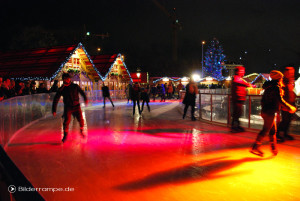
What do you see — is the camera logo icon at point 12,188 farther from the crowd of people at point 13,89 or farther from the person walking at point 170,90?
the person walking at point 170,90

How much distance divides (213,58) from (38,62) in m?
61.9

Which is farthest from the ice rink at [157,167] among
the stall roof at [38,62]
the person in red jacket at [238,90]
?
the stall roof at [38,62]

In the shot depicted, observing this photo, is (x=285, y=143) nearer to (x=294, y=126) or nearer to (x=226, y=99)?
(x=294, y=126)

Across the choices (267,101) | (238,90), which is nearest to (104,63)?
(238,90)

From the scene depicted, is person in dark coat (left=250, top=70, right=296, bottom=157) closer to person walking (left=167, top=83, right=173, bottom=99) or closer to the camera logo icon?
the camera logo icon

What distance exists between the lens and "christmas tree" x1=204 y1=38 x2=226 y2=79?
7881cm

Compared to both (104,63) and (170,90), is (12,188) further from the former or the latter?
(104,63)

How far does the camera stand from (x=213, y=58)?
7888 cm

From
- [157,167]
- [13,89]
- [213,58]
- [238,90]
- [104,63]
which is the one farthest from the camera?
[213,58]

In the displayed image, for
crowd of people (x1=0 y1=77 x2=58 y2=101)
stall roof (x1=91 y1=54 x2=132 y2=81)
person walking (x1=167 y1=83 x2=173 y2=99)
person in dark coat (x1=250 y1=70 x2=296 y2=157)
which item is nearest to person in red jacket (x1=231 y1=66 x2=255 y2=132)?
person in dark coat (x1=250 y1=70 x2=296 y2=157)

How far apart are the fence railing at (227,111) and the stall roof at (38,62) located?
46.5 feet

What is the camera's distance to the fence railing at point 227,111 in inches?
345

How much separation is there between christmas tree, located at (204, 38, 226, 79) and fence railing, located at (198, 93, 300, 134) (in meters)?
68.9

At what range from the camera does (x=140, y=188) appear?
3912mm
